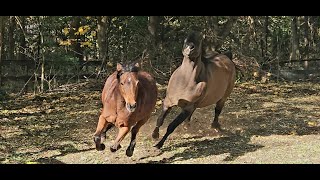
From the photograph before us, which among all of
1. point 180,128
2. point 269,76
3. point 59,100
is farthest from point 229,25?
point 180,128

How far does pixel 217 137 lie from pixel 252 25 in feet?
38.3

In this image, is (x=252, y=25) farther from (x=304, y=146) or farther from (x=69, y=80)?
(x=304, y=146)

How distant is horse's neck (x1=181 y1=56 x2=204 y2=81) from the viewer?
6652 mm

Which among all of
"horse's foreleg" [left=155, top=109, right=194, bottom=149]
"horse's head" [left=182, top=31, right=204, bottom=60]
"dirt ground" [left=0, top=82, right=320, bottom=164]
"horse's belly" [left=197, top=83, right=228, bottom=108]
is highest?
"horse's head" [left=182, top=31, right=204, bottom=60]

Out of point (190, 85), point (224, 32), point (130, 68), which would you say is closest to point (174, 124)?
point (190, 85)

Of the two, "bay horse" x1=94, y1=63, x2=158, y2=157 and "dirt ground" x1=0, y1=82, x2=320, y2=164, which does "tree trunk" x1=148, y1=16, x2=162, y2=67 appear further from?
"bay horse" x1=94, y1=63, x2=158, y2=157

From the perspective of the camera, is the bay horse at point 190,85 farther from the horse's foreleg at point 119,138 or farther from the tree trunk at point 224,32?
the tree trunk at point 224,32

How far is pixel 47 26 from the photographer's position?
14.3 m

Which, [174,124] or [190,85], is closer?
[174,124]

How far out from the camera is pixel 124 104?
5254 millimetres

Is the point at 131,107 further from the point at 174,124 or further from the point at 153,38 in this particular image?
the point at 153,38

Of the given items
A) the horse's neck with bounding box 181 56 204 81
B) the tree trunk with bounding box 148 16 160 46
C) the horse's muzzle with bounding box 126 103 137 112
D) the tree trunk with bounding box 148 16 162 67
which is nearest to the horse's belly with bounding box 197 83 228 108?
the horse's neck with bounding box 181 56 204 81

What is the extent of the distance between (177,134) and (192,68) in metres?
1.44

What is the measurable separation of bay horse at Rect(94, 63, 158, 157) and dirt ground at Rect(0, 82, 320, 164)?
544 millimetres
